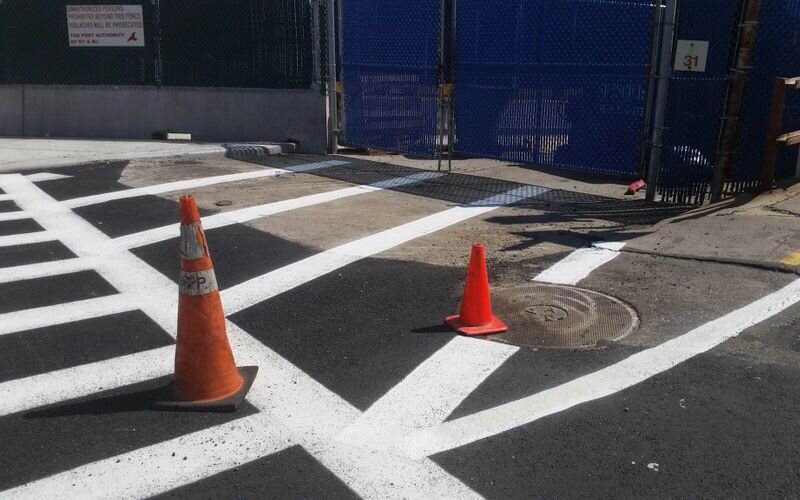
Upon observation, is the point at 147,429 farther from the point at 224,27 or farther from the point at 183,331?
the point at 224,27

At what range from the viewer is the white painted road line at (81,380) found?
457 cm

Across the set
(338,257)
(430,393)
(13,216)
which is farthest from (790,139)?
(13,216)

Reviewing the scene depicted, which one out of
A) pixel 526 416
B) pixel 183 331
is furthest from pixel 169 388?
pixel 526 416

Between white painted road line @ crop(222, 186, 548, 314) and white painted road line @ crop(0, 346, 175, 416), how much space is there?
42.6 inches

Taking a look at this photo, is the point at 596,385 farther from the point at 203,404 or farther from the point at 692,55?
the point at 692,55

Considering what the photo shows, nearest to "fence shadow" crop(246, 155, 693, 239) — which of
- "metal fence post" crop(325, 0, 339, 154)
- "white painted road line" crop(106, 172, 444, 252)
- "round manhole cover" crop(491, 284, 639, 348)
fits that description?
"white painted road line" crop(106, 172, 444, 252)

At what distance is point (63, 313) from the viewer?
19.7 ft

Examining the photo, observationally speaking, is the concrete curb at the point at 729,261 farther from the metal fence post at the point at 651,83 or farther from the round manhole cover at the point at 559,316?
the metal fence post at the point at 651,83

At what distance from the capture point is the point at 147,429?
425 centimetres

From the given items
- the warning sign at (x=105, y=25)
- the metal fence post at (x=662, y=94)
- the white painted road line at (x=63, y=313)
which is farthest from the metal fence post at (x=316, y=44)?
the white painted road line at (x=63, y=313)

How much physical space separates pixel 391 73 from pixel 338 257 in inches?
256

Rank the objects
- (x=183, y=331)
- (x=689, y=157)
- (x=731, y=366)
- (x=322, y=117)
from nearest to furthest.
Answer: (x=183, y=331), (x=731, y=366), (x=689, y=157), (x=322, y=117)

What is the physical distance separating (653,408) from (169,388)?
9.38 ft

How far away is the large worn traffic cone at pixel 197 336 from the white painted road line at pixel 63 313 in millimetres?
1723
